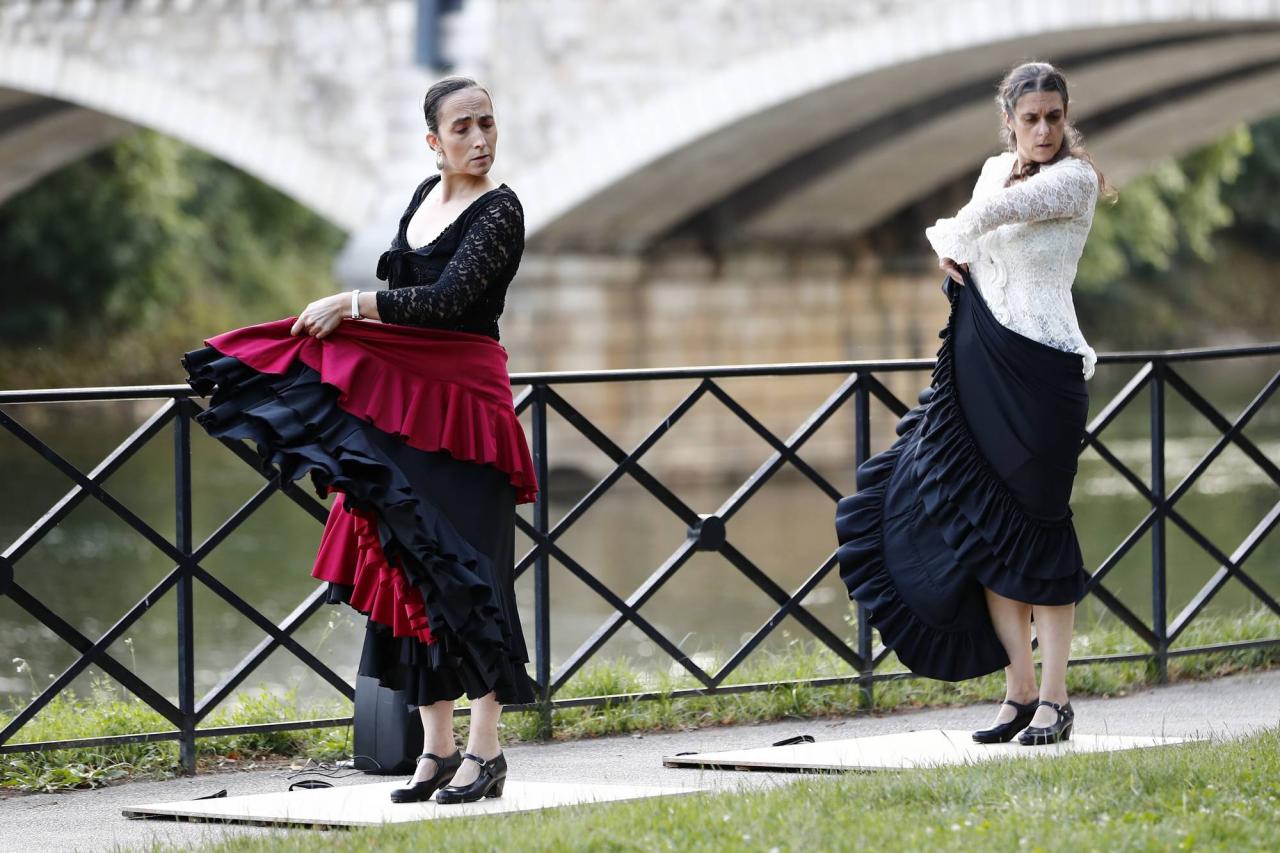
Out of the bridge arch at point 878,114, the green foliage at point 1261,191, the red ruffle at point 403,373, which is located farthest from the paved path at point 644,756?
the green foliage at point 1261,191

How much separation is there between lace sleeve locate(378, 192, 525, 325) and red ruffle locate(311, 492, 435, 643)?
41cm

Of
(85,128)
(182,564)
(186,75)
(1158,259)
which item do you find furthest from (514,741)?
(1158,259)

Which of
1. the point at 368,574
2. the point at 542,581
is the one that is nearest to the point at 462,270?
the point at 368,574

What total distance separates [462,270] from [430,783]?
106 centimetres

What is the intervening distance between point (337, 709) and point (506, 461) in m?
1.50

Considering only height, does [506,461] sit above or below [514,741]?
above

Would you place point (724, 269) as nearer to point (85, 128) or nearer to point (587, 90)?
point (587, 90)

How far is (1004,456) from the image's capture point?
412 cm

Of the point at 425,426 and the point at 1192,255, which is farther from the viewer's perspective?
the point at 1192,255

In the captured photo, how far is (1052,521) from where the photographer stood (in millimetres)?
4156

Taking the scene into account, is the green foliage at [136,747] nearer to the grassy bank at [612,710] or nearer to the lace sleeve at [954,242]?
the grassy bank at [612,710]

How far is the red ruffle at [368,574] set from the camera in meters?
3.70

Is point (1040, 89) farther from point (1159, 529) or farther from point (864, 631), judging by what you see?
point (1159, 529)

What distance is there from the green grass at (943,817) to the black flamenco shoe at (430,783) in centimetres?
28
